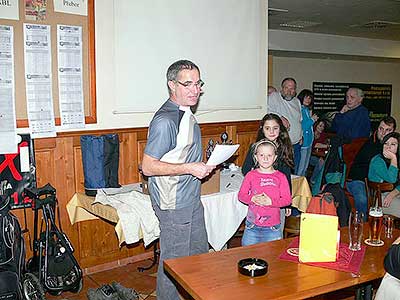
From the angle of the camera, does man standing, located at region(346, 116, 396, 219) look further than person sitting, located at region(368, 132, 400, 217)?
Yes

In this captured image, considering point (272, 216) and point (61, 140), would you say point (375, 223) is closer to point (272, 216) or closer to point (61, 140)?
point (272, 216)

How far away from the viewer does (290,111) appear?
17.8ft

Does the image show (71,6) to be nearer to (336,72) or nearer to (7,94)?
(7,94)

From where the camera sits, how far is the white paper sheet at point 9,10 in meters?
3.05

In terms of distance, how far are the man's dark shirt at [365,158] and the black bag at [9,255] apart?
2.96m

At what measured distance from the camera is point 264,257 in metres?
1.99

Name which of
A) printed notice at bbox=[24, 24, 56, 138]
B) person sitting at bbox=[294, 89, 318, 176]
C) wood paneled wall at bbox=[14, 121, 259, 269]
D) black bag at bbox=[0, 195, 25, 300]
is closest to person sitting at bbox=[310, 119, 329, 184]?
person sitting at bbox=[294, 89, 318, 176]

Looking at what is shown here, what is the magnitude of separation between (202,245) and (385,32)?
22.5 ft

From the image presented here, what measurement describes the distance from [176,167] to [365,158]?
245 cm

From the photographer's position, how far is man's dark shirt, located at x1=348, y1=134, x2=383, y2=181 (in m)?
4.10

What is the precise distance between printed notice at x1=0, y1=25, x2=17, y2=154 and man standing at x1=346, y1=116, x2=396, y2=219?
297cm

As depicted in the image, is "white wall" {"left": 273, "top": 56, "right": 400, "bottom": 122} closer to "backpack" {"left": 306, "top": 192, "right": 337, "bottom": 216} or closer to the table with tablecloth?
the table with tablecloth

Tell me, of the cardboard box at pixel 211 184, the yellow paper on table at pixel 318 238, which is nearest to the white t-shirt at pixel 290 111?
the cardboard box at pixel 211 184

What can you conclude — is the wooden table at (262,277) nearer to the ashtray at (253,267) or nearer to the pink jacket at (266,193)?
the ashtray at (253,267)
